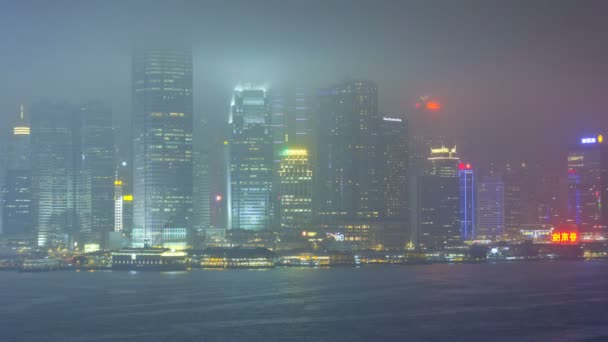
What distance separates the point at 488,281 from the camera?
111 meters

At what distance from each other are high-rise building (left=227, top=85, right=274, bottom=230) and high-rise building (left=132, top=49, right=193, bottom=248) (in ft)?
44.3

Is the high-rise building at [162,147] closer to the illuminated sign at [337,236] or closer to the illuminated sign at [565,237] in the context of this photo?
the illuminated sign at [337,236]

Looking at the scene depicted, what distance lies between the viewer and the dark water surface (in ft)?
212

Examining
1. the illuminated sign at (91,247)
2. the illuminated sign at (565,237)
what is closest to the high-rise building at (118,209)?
the illuminated sign at (91,247)

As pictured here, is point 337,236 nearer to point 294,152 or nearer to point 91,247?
point 294,152

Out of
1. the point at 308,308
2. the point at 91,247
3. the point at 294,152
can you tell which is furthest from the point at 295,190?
the point at 308,308

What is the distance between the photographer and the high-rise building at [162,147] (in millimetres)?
174375

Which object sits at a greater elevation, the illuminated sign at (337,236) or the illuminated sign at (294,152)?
the illuminated sign at (294,152)

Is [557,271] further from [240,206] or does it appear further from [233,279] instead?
[240,206]

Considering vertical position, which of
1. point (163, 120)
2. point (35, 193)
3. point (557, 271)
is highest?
point (163, 120)

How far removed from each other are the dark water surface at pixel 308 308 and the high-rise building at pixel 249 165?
228 ft

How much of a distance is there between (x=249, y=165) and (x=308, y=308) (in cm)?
11099

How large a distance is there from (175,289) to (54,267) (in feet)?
181

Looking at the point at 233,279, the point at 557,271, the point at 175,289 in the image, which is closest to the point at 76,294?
the point at 175,289
